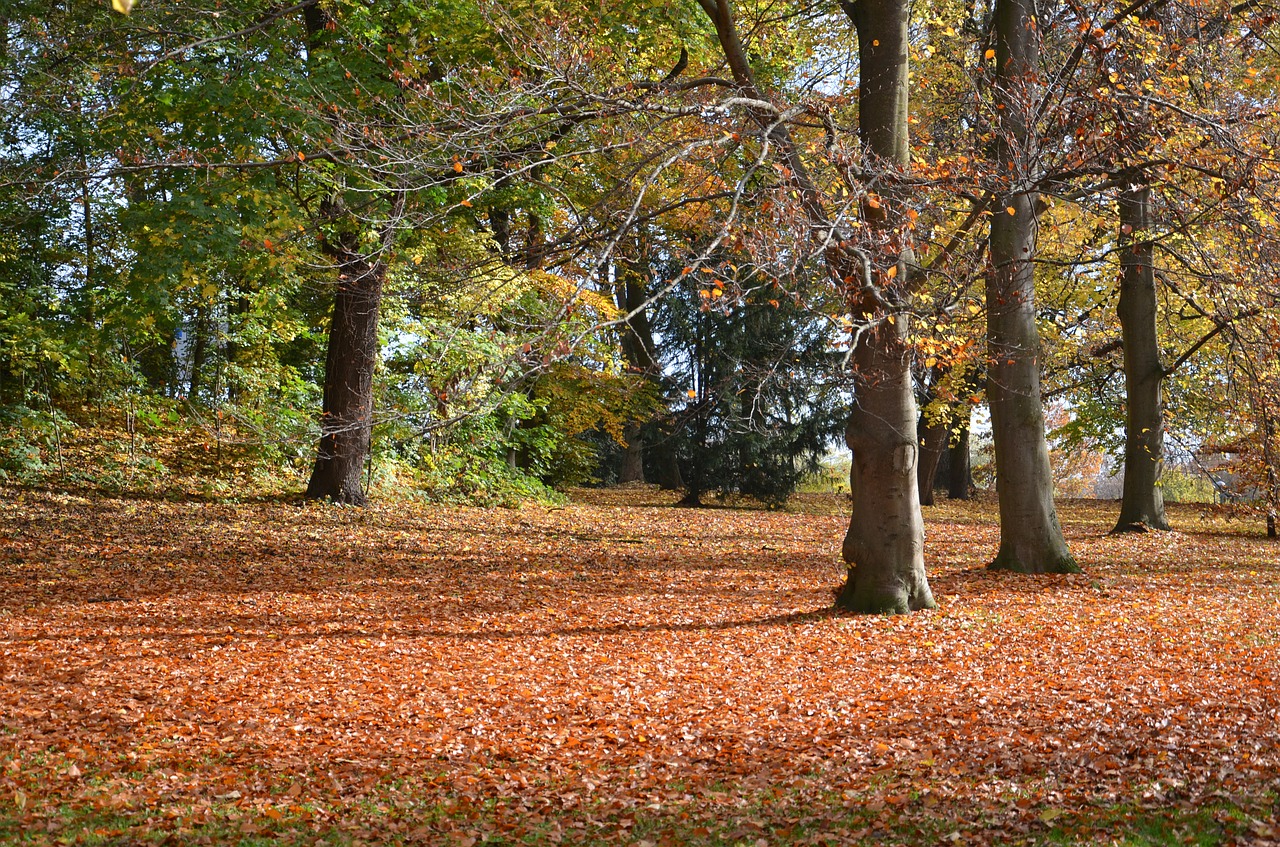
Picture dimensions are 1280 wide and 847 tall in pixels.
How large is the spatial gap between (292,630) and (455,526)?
6.42 metres

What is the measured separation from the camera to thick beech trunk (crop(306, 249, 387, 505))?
48.6 ft

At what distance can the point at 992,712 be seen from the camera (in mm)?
6367

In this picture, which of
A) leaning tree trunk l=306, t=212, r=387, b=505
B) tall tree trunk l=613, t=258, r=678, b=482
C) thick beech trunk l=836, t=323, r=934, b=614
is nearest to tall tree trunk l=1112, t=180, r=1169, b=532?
thick beech trunk l=836, t=323, r=934, b=614

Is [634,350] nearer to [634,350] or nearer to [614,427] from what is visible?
[634,350]

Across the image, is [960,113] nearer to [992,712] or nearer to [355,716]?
[992,712]

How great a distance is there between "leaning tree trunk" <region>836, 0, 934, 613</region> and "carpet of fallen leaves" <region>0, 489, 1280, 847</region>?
1.39ft

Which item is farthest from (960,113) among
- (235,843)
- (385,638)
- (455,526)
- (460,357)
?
(235,843)

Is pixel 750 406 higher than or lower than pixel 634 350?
lower

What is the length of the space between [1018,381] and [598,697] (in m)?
6.61

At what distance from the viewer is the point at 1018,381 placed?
11.1 m

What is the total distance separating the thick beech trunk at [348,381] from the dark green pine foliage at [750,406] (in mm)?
6926

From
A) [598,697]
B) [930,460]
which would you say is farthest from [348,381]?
[930,460]

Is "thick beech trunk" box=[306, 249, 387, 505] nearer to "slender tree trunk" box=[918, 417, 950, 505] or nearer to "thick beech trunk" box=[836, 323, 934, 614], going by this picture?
"thick beech trunk" box=[836, 323, 934, 614]

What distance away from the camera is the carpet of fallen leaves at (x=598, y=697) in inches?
190
